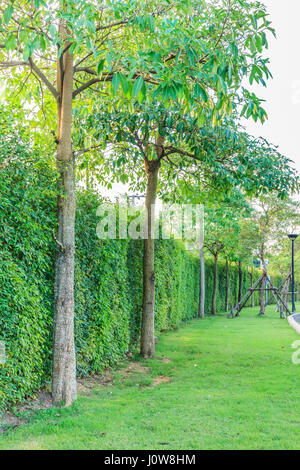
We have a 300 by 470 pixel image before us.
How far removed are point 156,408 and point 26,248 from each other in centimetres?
276

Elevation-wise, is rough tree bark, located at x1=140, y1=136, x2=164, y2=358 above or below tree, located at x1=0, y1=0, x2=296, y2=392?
below

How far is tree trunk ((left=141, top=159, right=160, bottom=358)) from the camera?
884cm

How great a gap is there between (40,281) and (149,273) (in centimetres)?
404

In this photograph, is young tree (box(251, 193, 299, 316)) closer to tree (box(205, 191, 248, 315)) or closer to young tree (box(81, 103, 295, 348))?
tree (box(205, 191, 248, 315))

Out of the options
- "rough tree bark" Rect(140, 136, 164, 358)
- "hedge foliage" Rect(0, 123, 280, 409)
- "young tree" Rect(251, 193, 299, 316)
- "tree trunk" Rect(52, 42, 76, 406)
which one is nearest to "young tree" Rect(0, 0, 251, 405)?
"tree trunk" Rect(52, 42, 76, 406)

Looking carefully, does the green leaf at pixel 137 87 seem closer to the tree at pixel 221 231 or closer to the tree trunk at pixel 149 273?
the tree trunk at pixel 149 273

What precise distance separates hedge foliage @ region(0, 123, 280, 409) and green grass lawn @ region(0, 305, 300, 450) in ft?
1.90

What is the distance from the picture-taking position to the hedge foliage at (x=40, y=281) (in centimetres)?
450

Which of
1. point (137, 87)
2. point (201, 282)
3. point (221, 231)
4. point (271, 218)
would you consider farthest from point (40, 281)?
point (271, 218)

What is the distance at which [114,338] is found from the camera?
770 cm

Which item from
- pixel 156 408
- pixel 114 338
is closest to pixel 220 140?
pixel 114 338

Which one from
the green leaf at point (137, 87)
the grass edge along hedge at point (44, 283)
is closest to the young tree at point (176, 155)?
the grass edge along hedge at point (44, 283)

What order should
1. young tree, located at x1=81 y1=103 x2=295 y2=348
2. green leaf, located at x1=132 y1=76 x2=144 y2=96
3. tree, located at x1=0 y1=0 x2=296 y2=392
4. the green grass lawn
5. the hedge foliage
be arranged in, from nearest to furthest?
green leaf, located at x1=132 y1=76 x2=144 y2=96
tree, located at x1=0 y1=0 x2=296 y2=392
the green grass lawn
the hedge foliage
young tree, located at x1=81 y1=103 x2=295 y2=348

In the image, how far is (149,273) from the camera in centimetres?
891
